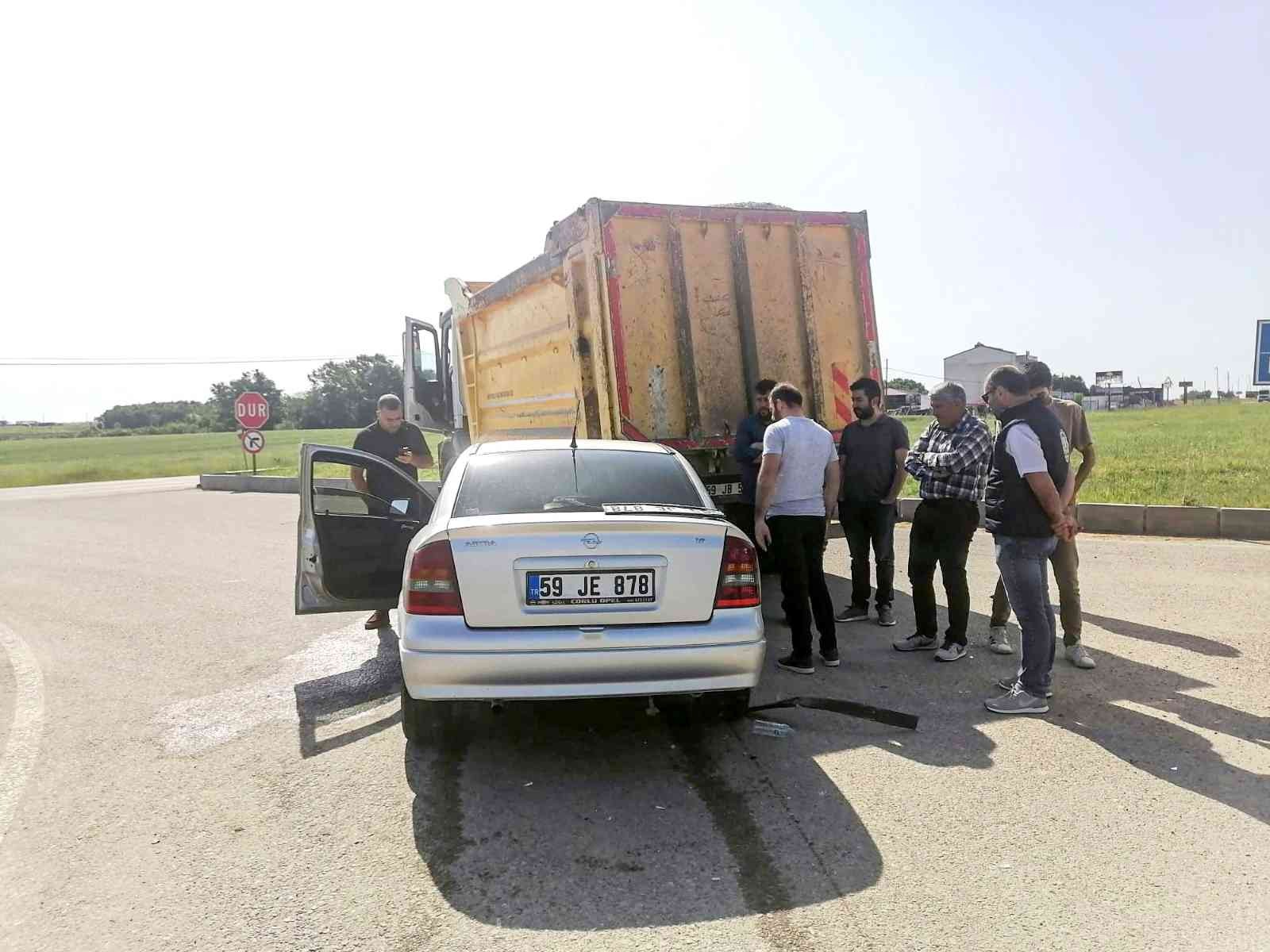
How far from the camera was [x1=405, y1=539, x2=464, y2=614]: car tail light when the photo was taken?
147 inches

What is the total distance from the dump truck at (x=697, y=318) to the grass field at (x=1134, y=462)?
5834 mm

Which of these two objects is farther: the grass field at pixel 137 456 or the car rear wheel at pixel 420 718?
the grass field at pixel 137 456

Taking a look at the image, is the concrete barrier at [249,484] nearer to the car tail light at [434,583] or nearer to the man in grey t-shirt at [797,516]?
the man in grey t-shirt at [797,516]

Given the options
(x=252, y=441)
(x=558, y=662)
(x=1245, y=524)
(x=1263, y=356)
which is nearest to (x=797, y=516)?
(x=558, y=662)

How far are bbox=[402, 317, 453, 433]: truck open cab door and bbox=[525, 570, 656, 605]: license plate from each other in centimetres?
823

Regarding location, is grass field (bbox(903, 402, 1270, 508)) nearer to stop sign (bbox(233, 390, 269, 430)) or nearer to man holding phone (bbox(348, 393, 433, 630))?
man holding phone (bbox(348, 393, 433, 630))

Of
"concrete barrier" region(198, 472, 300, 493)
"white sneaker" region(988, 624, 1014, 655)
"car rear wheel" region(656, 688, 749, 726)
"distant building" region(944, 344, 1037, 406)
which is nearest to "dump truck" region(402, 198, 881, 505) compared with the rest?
"white sneaker" region(988, 624, 1014, 655)

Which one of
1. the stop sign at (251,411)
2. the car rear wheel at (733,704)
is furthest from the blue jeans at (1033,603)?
the stop sign at (251,411)

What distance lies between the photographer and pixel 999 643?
226 inches

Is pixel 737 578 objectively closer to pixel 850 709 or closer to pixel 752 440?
pixel 850 709

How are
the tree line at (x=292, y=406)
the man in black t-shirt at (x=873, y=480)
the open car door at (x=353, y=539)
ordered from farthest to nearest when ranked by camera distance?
the tree line at (x=292, y=406) → the man in black t-shirt at (x=873, y=480) → the open car door at (x=353, y=539)

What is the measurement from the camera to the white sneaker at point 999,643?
5.69 meters

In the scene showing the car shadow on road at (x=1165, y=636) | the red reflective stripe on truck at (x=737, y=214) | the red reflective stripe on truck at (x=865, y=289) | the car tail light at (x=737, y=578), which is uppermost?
the red reflective stripe on truck at (x=737, y=214)

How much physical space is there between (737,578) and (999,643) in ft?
8.73
